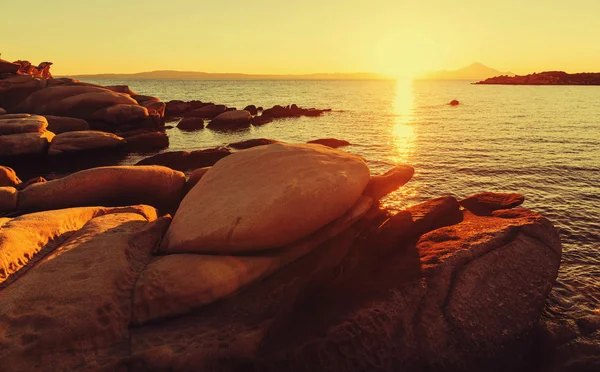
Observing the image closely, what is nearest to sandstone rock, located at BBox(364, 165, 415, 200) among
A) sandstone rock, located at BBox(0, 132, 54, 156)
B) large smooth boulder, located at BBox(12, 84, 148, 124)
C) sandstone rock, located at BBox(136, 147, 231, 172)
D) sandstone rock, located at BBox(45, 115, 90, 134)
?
sandstone rock, located at BBox(136, 147, 231, 172)

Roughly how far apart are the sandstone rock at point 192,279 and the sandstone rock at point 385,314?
18cm

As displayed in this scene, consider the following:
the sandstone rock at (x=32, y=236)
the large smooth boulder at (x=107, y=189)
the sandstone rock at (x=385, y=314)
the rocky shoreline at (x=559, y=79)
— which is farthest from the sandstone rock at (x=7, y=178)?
the rocky shoreline at (x=559, y=79)

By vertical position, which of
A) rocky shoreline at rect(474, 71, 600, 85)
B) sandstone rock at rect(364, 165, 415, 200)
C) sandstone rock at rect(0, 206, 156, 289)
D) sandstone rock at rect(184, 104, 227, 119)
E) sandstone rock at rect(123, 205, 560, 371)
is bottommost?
sandstone rock at rect(123, 205, 560, 371)

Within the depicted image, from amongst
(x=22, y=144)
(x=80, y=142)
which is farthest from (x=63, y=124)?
(x=22, y=144)

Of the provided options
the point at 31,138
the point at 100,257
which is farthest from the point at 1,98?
the point at 100,257

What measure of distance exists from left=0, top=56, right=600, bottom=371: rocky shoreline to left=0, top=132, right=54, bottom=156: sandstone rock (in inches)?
565

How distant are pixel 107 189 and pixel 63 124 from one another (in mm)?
18466

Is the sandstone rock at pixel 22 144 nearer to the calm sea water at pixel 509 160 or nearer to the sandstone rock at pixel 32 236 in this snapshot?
the calm sea water at pixel 509 160

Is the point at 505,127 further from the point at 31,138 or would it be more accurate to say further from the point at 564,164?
the point at 31,138

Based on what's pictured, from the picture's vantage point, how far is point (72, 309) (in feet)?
15.8

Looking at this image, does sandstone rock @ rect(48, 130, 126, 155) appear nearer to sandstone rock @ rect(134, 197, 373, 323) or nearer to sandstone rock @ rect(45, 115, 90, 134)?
sandstone rock @ rect(45, 115, 90, 134)

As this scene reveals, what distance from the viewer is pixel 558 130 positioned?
27.9 metres

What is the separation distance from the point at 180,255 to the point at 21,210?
631cm

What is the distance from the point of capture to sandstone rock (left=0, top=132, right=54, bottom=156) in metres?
18.2
